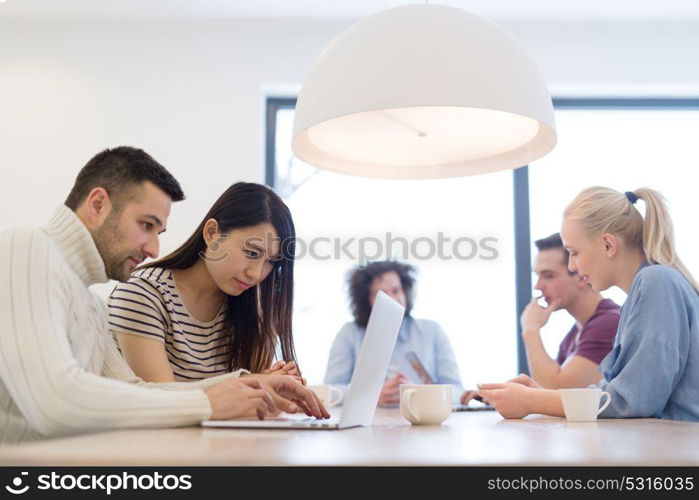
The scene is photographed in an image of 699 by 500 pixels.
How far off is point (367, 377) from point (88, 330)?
0.54 m

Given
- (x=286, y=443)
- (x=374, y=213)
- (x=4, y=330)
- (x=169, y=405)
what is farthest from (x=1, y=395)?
(x=374, y=213)

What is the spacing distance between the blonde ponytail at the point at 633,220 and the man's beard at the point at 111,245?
122 cm

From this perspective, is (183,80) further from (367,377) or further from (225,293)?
(367,377)

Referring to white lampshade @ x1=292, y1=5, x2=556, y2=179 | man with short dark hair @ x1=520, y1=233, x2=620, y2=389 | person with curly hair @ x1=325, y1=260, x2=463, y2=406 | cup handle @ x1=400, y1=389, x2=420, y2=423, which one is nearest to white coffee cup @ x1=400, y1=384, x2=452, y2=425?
cup handle @ x1=400, y1=389, x2=420, y2=423

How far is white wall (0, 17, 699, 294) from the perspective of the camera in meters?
3.75

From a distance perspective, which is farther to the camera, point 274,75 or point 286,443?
point 274,75

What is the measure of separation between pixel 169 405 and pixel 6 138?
314cm

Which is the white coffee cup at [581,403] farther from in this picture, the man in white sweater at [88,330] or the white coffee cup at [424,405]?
the man in white sweater at [88,330]

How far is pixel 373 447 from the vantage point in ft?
3.09

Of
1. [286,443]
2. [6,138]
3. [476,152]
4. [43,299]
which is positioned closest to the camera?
[286,443]

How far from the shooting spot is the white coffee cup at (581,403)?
145 centimetres

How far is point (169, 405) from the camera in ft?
3.68

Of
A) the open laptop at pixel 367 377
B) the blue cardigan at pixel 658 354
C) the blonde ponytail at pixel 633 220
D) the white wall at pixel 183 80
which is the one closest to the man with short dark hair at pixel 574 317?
the blonde ponytail at pixel 633 220

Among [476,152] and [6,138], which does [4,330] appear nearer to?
[476,152]
